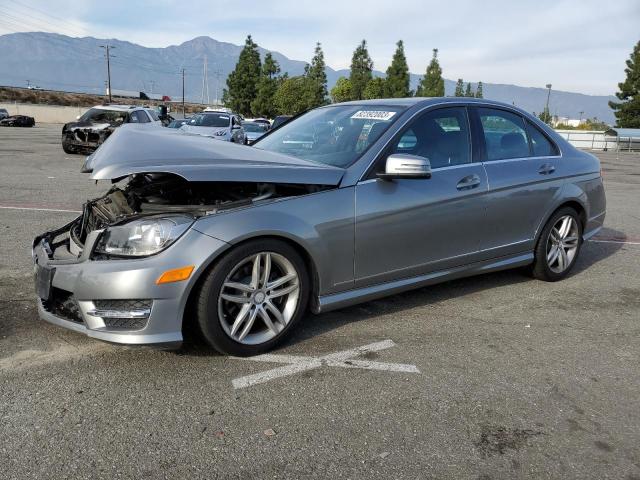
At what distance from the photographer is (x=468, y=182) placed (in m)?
4.15

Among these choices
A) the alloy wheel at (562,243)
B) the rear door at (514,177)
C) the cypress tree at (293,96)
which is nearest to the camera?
the rear door at (514,177)

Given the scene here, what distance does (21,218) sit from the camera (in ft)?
22.5

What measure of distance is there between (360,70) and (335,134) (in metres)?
64.1

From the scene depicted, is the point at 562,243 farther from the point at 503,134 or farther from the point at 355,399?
the point at 355,399

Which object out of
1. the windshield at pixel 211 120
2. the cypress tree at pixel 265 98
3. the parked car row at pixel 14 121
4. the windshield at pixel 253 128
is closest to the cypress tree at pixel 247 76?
the cypress tree at pixel 265 98

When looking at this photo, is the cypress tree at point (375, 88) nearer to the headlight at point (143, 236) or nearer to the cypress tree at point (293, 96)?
the cypress tree at point (293, 96)

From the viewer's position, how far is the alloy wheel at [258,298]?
3191 mm

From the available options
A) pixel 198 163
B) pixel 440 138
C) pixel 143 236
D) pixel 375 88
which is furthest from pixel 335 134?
pixel 375 88

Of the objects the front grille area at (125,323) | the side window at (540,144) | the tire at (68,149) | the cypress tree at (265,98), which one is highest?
the cypress tree at (265,98)

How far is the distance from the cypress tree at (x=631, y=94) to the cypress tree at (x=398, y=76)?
21.7 meters

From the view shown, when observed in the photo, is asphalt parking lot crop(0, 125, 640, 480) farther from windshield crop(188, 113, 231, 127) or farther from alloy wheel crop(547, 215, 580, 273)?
windshield crop(188, 113, 231, 127)

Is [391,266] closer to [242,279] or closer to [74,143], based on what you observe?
[242,279]

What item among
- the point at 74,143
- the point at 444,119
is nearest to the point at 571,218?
the point at 444,119

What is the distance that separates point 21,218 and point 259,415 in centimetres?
550
